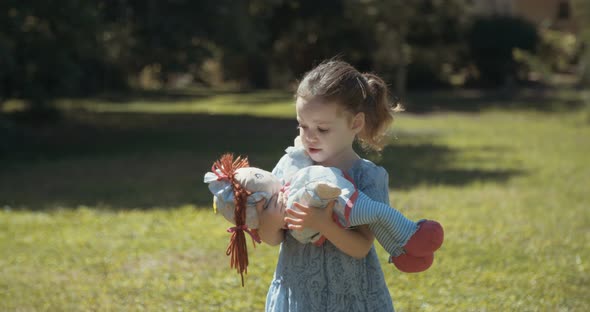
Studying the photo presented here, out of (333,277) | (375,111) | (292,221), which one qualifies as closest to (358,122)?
(375,111)

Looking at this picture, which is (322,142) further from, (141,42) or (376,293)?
(141,42)

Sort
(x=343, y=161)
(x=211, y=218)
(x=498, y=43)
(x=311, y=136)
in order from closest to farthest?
(x=311, y=136)
(x=343, y=161)
(x=211, y=218)
(x=498, y=43)

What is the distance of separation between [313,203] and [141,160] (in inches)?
426

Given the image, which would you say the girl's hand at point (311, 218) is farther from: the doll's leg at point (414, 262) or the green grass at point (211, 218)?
the green grass at point (211, 218)

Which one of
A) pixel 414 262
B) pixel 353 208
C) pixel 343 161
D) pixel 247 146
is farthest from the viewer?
pixel 247 146

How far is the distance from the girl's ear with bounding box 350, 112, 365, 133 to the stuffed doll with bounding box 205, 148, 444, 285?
246 mm

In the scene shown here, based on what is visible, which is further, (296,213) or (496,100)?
(496,100)

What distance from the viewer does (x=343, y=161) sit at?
3.56m

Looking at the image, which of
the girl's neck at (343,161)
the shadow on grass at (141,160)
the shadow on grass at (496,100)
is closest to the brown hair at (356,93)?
the girl's neck at (343,161)

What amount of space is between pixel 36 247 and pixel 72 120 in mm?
14164

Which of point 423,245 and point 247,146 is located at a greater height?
point 423,245

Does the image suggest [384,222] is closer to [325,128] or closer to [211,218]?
[325,128]

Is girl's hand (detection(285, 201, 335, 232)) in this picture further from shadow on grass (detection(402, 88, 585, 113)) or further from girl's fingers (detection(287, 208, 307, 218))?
Answer: shadow on grass (detection(402, 88, 585, 113))

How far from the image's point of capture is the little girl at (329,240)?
135 inches
